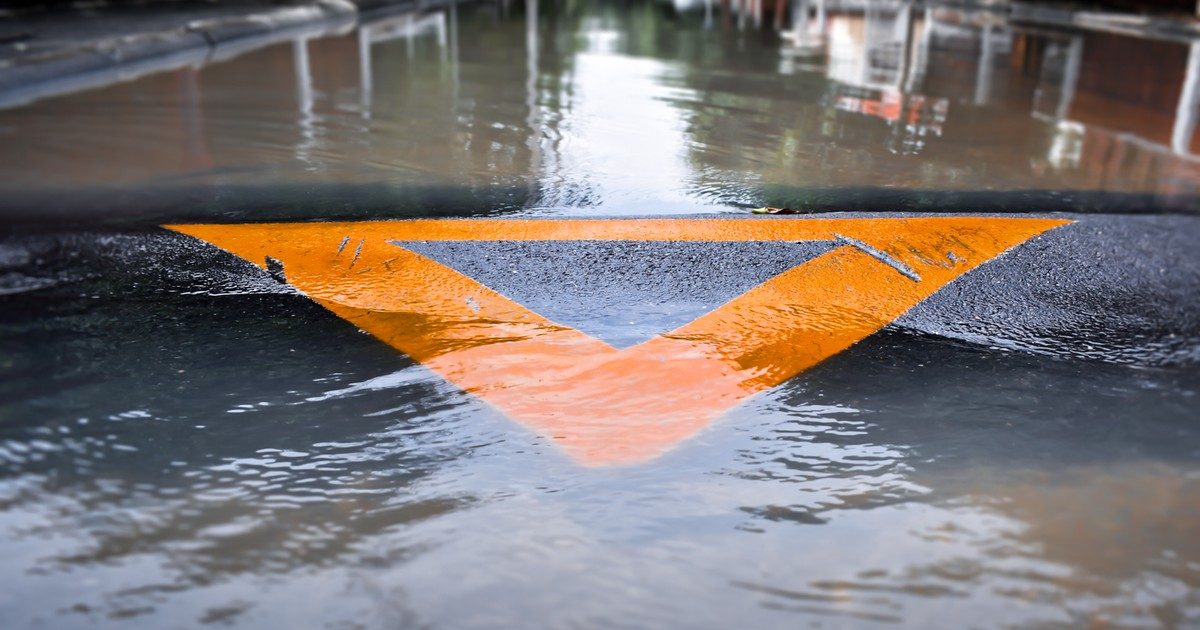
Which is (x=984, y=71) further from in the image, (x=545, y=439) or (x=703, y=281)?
(x=545, y=439)

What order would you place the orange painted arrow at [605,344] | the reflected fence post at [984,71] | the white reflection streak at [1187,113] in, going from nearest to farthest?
the orange painted arrow at [605,344] < the white reflection streak at [1187,113] < the reflected fence post at [984,71]

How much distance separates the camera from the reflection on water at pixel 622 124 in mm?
4078

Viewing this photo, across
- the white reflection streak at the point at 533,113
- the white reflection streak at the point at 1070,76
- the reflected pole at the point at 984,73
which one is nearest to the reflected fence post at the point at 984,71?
the reflected pole at the point at 984,73

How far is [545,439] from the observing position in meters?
1.96

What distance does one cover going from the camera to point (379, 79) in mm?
7285

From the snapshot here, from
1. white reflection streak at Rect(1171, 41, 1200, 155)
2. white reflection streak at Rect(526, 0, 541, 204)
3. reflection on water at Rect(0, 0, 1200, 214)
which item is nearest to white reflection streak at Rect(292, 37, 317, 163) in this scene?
reflection on water at Rect(0, 0, 1200, 214)

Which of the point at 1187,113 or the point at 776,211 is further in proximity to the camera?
the point at 1187,113

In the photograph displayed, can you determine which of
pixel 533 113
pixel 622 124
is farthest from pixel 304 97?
pixel 622 124

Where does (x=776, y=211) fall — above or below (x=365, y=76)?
below

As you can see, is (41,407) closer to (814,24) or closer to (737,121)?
(737,121)

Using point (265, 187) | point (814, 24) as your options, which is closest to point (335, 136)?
point (265, 187)

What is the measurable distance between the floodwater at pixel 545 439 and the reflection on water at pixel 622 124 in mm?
52

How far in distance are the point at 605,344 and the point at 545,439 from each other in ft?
1.69

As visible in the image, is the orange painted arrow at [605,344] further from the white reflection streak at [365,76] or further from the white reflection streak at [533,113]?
the white reflection streak at [365,76]
